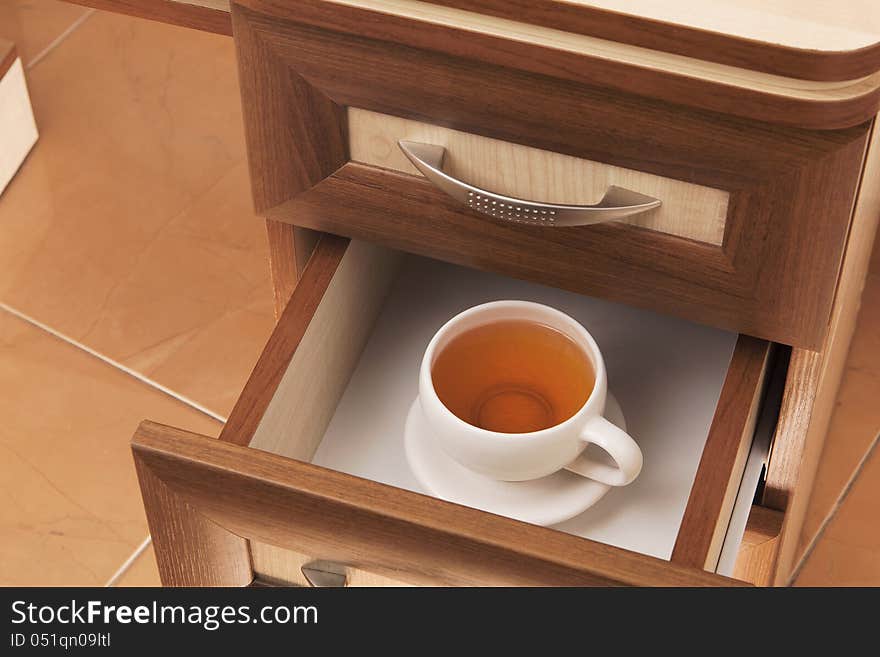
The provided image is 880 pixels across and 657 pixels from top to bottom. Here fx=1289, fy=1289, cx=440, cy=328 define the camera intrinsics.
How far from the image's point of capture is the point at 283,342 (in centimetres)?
70

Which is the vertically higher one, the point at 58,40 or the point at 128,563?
the point at 58,40

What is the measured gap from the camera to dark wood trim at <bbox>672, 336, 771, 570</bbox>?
2.04ft

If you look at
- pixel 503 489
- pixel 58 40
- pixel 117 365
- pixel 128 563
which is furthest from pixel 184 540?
pixel 58 40

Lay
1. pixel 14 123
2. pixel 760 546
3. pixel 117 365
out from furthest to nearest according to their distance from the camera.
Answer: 1. pixel 14 123
2. pixel 117 365
3. pixel 760 546

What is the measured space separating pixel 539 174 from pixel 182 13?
27cm

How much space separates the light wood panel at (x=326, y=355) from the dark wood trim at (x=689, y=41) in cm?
22

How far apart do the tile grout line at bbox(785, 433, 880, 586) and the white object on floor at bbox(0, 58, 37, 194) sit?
83 cm

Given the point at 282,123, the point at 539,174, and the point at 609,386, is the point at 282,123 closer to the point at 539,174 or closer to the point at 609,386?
the point at 539,174

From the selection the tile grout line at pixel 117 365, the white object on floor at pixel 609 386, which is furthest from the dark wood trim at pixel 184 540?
the tile grout line at pixel 117 365

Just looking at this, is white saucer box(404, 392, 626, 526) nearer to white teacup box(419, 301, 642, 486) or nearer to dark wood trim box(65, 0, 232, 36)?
white teacup box(419, 301, 642, 486)

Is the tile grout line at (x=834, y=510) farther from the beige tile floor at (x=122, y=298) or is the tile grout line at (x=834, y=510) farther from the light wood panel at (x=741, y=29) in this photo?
the light wood panel at (x=741, y=29)

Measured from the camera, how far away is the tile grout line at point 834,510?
3.45 ft

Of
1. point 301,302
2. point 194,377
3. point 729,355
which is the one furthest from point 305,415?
point 194,377
